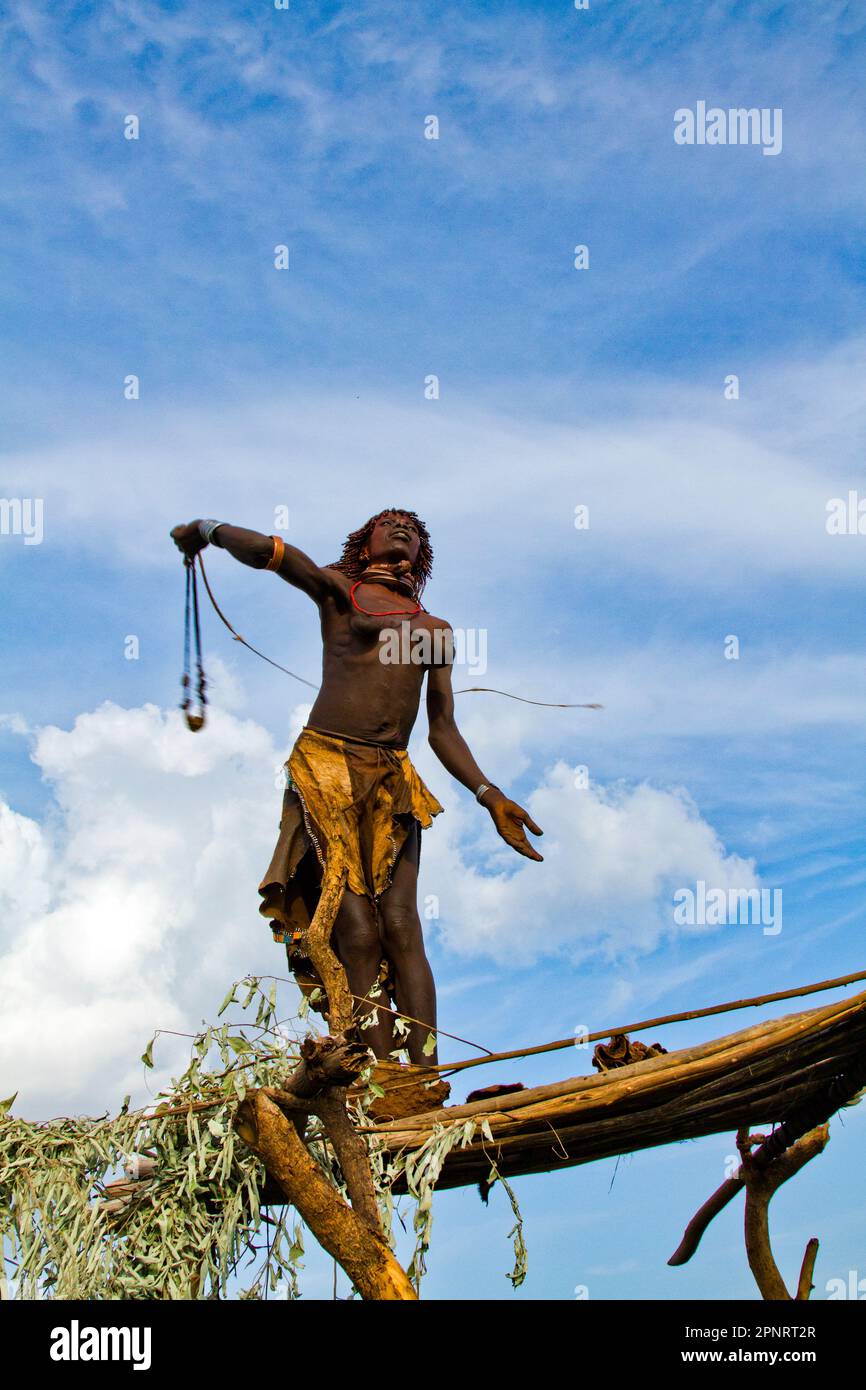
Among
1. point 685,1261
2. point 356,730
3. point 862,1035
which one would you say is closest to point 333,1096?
point 862,1035

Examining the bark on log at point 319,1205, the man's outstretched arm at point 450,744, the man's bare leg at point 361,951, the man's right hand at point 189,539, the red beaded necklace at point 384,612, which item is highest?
the man's right hand at point 189,539

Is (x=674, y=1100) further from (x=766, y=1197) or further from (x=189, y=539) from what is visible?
(x=189, y=539)

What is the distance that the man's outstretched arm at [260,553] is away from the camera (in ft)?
23.4

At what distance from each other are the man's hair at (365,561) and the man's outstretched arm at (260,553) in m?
0.47

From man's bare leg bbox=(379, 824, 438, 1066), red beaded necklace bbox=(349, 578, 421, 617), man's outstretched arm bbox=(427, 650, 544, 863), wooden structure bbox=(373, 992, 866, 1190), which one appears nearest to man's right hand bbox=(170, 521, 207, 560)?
red beaded necklace bbox=(349, 578, 421, 617)

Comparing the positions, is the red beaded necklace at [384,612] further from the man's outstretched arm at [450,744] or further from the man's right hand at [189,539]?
the man's right hand at [189,539]

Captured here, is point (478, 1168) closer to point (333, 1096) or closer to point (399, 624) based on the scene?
point (333, 1096)

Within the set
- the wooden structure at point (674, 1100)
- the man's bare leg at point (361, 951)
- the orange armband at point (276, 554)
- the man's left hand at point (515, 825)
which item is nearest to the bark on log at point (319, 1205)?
the wooden structure at point (674, 1100)

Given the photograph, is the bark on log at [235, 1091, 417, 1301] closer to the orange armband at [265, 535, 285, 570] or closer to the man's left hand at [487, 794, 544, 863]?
the man's left hand at [487, 794, 544, 863]

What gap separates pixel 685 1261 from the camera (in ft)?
23.9

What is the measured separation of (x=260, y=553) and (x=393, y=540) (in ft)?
2.95

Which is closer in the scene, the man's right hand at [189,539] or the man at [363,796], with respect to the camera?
the man at [363,796]
